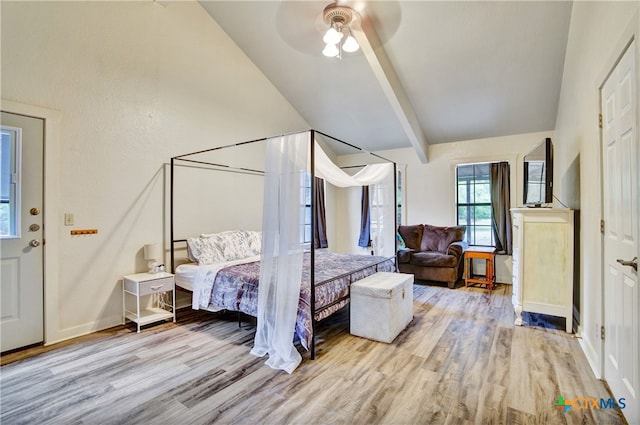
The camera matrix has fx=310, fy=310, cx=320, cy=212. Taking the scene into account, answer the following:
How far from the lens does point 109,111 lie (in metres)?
3.23

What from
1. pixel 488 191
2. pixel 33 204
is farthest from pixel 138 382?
→ pixel 488 191

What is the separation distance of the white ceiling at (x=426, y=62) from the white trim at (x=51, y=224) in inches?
95.1

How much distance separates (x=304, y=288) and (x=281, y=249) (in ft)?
1.37

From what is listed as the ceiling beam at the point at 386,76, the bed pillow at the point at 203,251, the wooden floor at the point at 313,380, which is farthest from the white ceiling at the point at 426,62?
the wooden floor at the point at 313,380

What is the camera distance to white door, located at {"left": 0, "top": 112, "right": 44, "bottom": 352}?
2615 millimetres

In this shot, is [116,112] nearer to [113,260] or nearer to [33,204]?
[33,204]

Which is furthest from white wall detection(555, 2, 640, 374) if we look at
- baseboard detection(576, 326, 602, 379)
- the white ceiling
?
the white ceiling

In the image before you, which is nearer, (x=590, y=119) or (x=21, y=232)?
(x=590, y=119)

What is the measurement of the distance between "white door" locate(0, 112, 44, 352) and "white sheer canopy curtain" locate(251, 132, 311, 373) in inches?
79.4

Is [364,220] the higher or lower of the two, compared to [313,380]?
higher

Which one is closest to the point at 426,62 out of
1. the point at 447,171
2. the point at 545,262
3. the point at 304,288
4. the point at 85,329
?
the point at 447,171

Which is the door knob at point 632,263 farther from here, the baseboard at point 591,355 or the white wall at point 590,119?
the baseboard at point 591,355

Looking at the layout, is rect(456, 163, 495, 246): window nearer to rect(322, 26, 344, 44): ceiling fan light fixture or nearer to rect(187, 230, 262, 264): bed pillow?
rect(322, 26, 344, 44): ceiling fan light fixture

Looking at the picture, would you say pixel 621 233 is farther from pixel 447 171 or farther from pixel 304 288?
pixel 447 171
